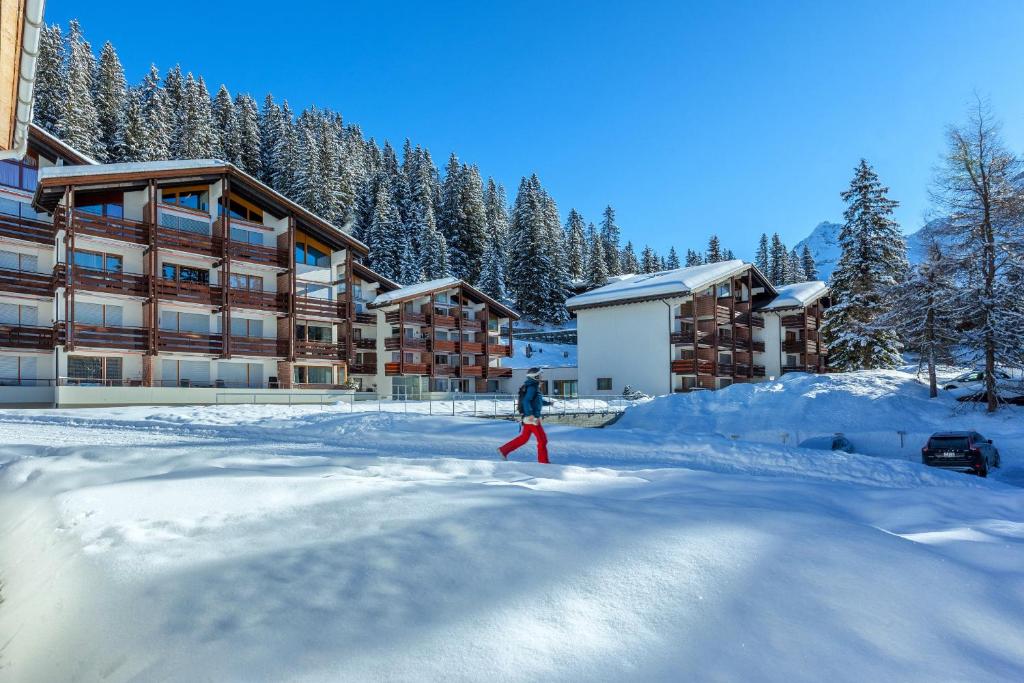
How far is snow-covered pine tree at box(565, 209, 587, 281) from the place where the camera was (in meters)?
89.2

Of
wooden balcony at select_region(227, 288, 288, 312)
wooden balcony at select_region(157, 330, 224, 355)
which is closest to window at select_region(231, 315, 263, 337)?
wooden balcony at select_region(227, 288, 288, 312)

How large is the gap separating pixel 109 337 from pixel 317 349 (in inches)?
453

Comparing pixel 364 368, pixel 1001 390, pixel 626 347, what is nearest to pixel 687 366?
pixel 626 347

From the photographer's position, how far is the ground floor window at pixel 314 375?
39469 millimetres

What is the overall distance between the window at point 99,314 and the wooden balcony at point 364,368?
18893 mm

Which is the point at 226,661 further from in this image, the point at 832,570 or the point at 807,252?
the point at 807,252

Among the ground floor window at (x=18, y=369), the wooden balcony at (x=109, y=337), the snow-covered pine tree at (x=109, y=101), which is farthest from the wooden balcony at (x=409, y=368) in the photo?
the snow-covered pine tree at (x=109, y=101)

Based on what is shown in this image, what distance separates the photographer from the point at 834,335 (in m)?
41.2

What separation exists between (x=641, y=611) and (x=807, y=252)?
11322cm

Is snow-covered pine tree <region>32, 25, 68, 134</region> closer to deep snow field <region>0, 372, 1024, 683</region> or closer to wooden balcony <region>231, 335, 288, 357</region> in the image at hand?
wooden balcony <region>231, 335, 288, 357</region>

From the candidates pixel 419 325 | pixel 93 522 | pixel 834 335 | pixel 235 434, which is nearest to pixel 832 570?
pixel 93 522

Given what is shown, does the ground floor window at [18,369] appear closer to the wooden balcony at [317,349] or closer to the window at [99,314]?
the window at [99,314]

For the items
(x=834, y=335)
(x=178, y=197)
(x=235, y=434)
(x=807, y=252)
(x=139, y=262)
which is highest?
(x=807, y=252)

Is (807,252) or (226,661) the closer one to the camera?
(226,661)
